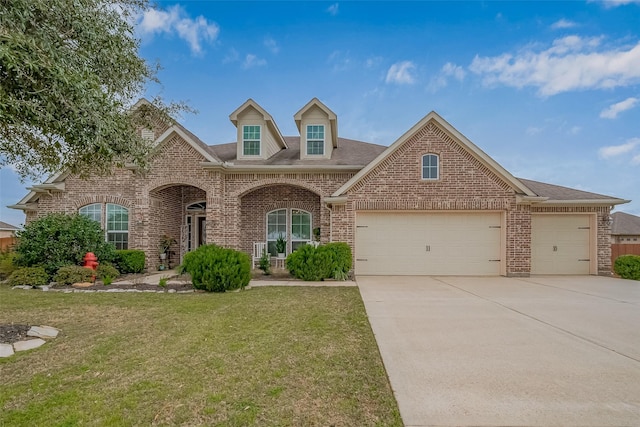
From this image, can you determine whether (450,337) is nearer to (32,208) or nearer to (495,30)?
(495,30)

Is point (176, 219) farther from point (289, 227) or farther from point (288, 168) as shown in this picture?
point (288, 168)

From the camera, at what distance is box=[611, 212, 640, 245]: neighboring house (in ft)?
85.4

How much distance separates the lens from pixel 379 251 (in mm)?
12039

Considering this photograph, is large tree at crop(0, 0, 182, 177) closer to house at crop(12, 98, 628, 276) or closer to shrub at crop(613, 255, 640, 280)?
house at crop(12, 98, 628, 276)

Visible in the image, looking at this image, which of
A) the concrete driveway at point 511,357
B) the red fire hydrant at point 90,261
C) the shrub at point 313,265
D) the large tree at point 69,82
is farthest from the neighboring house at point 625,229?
the red fire hydrant at point 90,261

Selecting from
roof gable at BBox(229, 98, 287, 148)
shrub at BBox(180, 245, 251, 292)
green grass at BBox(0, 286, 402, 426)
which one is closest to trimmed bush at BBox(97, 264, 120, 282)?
shrub at BBox(180, 245, 251, 292)

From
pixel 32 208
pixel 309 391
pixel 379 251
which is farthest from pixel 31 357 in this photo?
pixel 32 208

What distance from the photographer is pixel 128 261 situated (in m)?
12.2

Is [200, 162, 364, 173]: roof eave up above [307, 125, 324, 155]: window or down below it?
below

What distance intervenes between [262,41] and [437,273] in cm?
1282

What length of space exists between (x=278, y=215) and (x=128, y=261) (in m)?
6.11

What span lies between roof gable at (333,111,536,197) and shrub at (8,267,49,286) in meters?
9.65

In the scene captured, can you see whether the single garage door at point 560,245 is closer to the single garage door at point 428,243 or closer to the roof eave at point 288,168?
the single garage door at point 428,243

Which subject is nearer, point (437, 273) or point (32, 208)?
point (437, 273)
